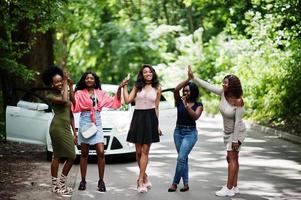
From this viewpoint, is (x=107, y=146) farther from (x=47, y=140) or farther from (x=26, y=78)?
(x=26, y=78)

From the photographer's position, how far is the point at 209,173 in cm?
1102

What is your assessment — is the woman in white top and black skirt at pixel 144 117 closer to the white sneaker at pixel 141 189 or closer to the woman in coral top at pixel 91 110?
the white sneaker at pixel 141 189

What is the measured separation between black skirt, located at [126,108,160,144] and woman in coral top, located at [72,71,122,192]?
50 cm

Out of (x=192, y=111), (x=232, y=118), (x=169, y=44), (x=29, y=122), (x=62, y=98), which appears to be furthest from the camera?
(x=169, y=44)

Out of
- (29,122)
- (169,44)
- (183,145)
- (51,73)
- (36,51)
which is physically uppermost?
(169,44)

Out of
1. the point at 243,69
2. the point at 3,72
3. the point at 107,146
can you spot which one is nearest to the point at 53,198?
the point at 107,146

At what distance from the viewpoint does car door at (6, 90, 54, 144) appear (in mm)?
12305

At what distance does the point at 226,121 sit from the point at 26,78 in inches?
259

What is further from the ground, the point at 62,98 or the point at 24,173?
the point at 62,98

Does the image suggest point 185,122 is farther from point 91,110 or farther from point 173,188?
point 91,110

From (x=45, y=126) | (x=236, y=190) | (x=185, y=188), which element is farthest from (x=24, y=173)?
(x=236, y=190)

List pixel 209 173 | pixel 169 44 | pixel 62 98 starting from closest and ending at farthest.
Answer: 1. pixel 62 98
2. pixel 209 173
3. pixel 169 44

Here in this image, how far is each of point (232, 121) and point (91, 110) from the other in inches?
90.9

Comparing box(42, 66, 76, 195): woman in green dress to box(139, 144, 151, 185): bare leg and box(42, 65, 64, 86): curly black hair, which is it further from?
box(139, 144, 151, 185): bare leg
